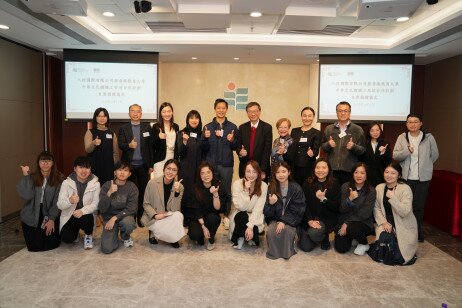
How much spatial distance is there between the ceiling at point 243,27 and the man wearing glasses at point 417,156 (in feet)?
3.92

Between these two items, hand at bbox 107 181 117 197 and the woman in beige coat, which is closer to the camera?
the woman in beige coat

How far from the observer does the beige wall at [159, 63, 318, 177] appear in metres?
7.37

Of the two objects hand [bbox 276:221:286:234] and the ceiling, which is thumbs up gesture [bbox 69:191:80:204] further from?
hand [bbox 276:221:286:234]

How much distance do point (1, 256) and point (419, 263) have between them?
13.8 feet

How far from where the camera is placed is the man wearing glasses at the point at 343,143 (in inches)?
175

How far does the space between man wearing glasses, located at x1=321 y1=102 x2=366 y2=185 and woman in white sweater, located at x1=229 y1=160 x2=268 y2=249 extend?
105 centimetres

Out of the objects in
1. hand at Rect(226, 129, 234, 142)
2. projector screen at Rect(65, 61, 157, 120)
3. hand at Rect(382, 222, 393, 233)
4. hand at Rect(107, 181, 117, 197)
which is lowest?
hand at Rect(382, 222, 393, 233)

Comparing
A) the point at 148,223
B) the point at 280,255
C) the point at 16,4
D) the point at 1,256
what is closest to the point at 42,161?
the point at 1,256

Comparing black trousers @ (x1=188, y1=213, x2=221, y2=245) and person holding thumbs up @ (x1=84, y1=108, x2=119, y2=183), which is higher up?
person holding thumbs up @ (x1=84, y1=108, x2=119, y2=183)

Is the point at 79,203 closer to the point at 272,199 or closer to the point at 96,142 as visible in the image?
the point at 96,142

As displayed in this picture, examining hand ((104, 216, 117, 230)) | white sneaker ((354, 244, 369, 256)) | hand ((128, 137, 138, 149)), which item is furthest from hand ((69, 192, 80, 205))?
white sneaker ((354, 244, 369, 256))

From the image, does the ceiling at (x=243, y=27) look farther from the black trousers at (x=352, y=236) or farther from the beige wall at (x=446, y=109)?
the black trousers at (x=352, y=236)

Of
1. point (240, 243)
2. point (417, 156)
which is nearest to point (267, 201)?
point (240, 243)

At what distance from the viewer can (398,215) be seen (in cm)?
379
